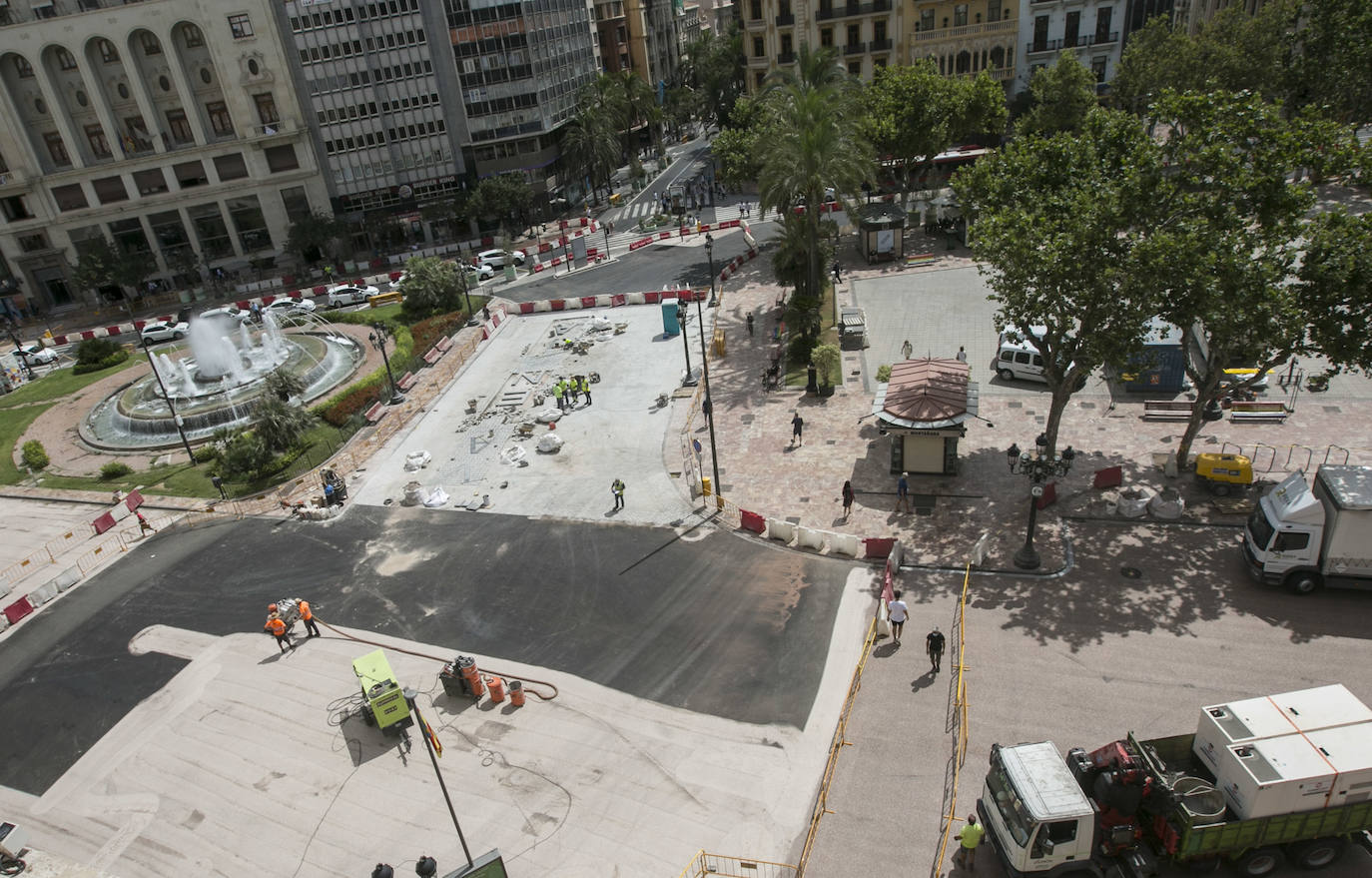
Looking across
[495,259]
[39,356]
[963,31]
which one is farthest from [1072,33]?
[39,356]

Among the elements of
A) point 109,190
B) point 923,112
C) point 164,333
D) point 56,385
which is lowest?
point 56,385

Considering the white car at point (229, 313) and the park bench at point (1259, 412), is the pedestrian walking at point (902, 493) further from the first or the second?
the white car at point (229, 313)

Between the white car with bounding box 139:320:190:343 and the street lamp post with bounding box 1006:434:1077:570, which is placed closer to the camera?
the street lamp post with bounding box 1006:434:1077:570

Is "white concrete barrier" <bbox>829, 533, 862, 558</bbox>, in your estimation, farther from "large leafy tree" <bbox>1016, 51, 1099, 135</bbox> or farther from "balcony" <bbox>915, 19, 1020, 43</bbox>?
"balcony" <bbox>915, 19, 1020, 43</bbox>

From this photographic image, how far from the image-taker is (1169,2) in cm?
7600

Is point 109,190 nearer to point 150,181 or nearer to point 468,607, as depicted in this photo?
point 150,181

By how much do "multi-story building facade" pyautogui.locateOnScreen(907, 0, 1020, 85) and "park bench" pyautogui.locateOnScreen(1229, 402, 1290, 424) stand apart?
53.3m

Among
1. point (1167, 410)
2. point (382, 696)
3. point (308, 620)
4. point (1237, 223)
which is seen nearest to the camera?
point (382, 696)

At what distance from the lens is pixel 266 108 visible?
7100 centimetres

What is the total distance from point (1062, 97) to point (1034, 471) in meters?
51.3

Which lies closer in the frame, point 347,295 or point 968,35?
point 347,295

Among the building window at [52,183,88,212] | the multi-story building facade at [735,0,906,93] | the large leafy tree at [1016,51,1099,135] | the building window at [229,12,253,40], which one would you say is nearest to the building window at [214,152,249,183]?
the building window at [229,12,253,40]

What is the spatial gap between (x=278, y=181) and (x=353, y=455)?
48.6 meters

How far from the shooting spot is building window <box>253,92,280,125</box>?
232 ft
